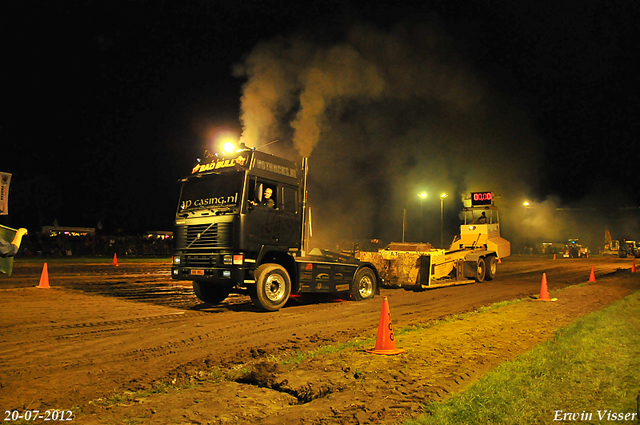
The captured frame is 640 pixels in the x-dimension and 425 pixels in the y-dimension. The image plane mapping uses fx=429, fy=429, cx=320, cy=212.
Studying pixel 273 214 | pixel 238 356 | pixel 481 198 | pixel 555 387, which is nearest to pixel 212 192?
pixel 273 214

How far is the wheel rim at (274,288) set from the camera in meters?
9.95

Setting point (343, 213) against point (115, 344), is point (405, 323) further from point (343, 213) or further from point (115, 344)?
point (343, 213)

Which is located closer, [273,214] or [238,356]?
[238,356]

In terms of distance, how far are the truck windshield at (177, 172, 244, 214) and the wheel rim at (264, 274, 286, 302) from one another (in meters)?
1.91

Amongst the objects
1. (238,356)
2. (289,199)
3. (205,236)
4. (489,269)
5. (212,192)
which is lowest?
(238,356)

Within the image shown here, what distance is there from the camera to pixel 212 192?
10180 mm

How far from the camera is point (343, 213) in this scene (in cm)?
3103

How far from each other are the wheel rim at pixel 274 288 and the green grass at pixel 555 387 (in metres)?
5.60

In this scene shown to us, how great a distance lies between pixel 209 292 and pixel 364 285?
14.6 feet

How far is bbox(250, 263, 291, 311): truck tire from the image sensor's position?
31.8 ft

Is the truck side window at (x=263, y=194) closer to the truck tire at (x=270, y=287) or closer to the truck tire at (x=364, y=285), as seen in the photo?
the truck tire at (x=270, y=287)

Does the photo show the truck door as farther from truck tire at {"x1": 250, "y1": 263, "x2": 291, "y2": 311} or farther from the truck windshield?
truck tire at {"x1": 250, "y1": 263, "x2": 291, "y2": 311}

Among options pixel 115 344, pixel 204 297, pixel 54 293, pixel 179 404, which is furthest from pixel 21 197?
pixel 179 404

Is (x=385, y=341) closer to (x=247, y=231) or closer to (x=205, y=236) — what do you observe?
(x=247, y=231)
